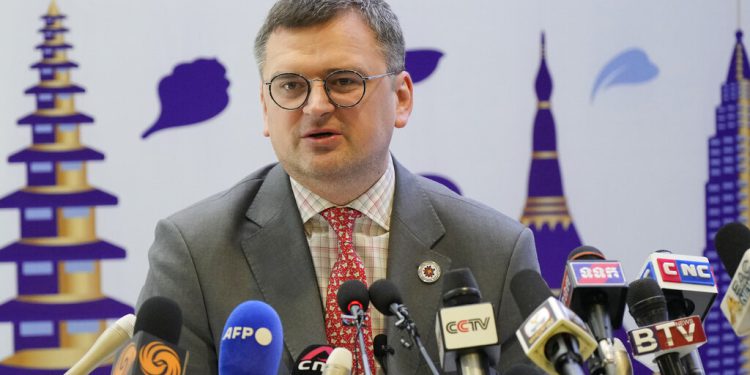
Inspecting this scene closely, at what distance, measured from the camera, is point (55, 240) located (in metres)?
3.97

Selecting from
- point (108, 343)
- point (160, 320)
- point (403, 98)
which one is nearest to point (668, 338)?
point (160, 320)

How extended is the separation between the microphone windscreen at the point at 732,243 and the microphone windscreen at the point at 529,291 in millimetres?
435

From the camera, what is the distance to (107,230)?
399cm

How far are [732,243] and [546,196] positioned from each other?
2.58 m

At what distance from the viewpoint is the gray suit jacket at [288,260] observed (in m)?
2.48

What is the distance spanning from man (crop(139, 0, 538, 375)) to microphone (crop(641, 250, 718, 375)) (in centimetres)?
75

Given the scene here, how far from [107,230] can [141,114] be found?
0.53m

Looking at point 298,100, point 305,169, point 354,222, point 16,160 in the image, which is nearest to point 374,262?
point 354,222

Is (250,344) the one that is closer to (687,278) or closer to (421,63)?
(687,278)

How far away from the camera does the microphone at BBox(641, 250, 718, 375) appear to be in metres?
1.80

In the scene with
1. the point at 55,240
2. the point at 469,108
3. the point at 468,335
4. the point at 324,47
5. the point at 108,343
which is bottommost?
the point at 55,240

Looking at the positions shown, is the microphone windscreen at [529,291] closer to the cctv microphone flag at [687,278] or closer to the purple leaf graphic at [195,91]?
the cctv microphone flag at [687,278]

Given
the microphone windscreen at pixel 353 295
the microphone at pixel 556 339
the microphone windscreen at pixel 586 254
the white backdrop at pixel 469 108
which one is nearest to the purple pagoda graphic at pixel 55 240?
the white backdrop at pixel 469 108

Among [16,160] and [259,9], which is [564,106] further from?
[16,160]
